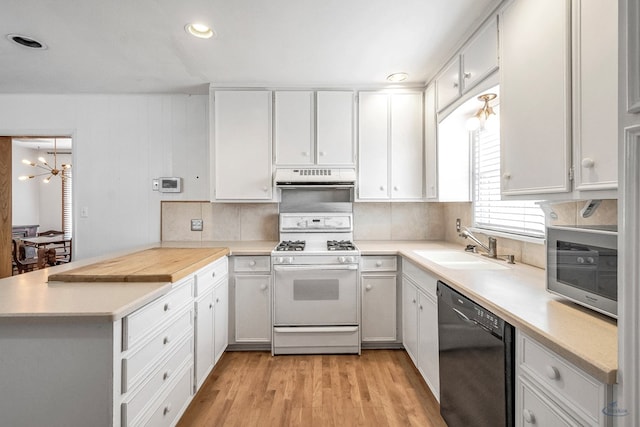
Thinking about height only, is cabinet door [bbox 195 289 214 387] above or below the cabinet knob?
below

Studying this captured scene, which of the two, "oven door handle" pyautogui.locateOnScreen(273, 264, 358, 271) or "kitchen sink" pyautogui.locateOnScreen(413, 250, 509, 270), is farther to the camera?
"oven door handle" pyautogui.locateOnScreen(273, 264, 358, 271)

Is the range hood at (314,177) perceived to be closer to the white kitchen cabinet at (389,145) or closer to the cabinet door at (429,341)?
the white kitchen cabinet at (389,145)

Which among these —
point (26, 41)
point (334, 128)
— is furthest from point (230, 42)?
point (26, 41)

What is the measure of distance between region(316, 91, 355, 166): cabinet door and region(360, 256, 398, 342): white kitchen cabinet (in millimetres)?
947

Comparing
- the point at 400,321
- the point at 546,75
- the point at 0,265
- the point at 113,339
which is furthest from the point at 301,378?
the point at 0,265

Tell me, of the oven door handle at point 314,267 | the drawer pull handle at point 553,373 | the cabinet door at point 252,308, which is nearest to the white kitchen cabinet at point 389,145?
the oven door handle at point 314,267

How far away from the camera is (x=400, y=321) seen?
260 centimetres

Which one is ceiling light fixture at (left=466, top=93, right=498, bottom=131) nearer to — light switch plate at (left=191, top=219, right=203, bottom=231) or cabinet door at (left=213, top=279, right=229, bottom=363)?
cabinet door at (left=213, top=279, right=229, bottom=363)

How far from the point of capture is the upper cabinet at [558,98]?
3.34ft

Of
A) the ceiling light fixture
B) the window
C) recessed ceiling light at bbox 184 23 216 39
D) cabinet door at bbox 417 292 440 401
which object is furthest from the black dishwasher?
recessed ceiling light at bbox 184 23 216 39

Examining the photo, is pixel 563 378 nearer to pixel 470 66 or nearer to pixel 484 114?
pixel 484 114

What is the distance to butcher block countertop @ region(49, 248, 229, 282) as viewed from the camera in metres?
1.50

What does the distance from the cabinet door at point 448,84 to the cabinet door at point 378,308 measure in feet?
4.70

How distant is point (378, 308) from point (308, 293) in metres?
0.60
